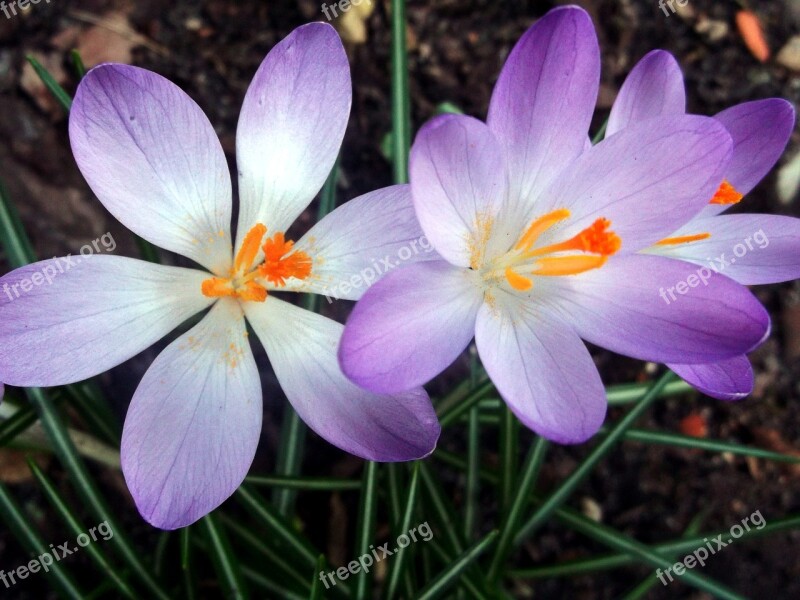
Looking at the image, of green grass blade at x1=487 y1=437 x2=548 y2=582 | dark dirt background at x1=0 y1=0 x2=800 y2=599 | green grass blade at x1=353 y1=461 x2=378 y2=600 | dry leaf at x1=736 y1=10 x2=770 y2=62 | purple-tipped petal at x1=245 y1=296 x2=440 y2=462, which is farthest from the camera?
dry leaf at x1=736 y1=10 x2=770 y2=62

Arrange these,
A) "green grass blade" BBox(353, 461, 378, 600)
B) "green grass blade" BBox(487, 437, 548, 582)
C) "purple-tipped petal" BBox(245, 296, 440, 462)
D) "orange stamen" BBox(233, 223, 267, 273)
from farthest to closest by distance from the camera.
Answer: "green grass blade" BBox(487, 437, 548, 582) < "green grass blade" BBox(353, 461, 378, 600) < "orange stamen" BBox(233, 223, 267, 273) < "purple-tipped petal" BBox(245, 296, 440, 462)

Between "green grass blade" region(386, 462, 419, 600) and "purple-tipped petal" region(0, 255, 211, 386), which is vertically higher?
"purple-tipped petal" region(0, 255, 211, 386)

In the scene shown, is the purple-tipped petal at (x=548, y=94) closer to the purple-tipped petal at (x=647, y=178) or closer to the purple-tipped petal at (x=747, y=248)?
the purple-tipped petal at (x=647, y=178)

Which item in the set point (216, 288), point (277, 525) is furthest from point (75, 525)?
point (216, 288)

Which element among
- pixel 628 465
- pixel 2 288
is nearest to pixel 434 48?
pixel 628 465

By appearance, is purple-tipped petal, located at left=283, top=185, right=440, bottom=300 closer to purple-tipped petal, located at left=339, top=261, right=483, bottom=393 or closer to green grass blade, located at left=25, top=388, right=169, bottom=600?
purple-tipped petal, located at left=339, top=261, right=483, bottom=393

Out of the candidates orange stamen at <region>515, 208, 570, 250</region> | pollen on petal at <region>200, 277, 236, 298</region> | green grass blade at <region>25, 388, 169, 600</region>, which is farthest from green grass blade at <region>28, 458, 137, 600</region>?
orange stamen at <region>515, 208, 570, 250</region>

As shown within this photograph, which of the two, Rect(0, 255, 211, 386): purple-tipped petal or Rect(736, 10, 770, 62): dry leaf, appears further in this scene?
Rect(736, 10, 770, 62): dry leaf
